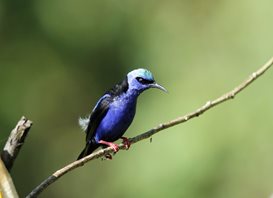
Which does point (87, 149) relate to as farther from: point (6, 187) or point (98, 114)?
point (6, 187)

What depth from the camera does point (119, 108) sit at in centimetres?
441

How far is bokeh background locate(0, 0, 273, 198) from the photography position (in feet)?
26.9

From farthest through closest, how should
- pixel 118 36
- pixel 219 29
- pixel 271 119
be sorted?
pixel 118 36 < pixel 219 29 < pixel 271 119

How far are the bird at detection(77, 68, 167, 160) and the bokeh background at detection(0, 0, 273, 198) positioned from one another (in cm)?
347

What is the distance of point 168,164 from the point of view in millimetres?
8305

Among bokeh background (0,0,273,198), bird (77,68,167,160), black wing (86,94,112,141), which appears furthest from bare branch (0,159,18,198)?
bokeh background (0,0,273,198)

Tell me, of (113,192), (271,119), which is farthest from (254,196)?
(113,192)

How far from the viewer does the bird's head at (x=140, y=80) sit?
430cm

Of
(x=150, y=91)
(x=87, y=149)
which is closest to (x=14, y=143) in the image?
(x=87, y=149)

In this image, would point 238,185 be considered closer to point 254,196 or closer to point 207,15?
point 254,196

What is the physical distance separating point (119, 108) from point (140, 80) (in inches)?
8.5

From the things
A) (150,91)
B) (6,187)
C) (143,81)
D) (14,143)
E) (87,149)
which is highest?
(150,91)

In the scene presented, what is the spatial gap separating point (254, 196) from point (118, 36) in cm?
368

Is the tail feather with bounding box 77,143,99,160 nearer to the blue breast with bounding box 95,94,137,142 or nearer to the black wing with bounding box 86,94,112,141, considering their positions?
the black wing with bounding box 86,94,112,141
